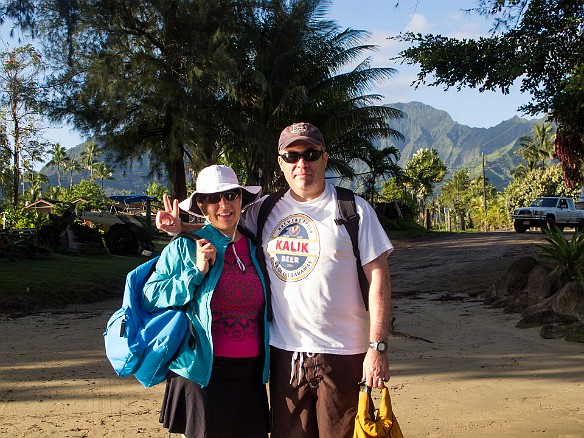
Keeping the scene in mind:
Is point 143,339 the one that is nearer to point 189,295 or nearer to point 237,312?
point 189,295

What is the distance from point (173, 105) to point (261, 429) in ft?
65.4

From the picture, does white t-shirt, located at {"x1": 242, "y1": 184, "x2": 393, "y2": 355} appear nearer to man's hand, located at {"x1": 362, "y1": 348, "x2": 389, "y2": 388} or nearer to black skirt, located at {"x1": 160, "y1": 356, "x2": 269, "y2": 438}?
man's hand, located at {"x1": 362, "y1": 348, "x2": 389, "y2": 388}

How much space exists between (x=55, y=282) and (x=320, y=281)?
419 inches

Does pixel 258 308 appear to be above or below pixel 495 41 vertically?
below

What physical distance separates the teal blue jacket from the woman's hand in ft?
0.08

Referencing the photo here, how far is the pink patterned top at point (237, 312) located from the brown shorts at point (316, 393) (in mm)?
148

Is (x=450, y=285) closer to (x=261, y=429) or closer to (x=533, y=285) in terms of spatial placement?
(x=533, y=285)

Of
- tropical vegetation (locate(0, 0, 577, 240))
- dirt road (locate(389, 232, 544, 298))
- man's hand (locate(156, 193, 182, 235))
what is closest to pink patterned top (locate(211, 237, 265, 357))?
man's hand (locate(156, 193, 182, 235))

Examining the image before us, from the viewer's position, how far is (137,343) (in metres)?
2.82

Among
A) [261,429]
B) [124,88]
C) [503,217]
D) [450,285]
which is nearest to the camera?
[261,429]

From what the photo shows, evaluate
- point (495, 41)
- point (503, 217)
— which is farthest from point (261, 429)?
point (503, 217)

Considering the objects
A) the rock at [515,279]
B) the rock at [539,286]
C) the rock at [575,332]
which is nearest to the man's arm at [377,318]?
the rock at [575,332]

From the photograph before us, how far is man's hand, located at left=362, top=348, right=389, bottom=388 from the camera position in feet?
9.46

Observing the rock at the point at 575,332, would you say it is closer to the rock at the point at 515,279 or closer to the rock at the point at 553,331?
the rock at the point at 553,331
